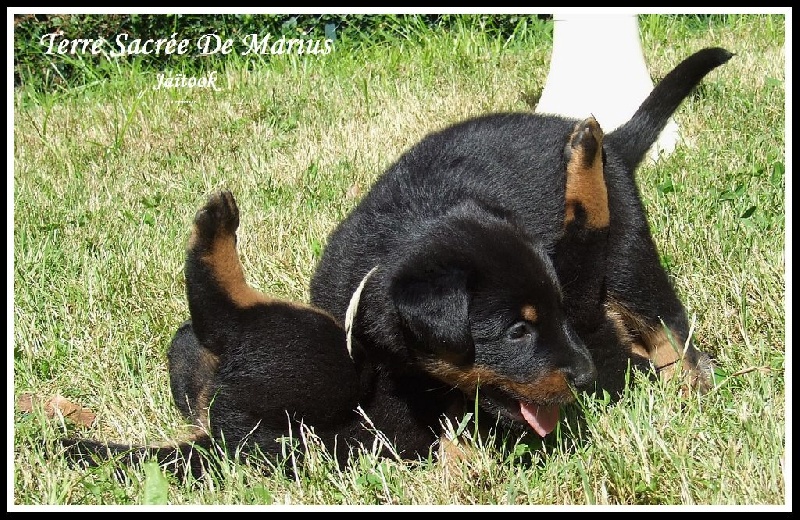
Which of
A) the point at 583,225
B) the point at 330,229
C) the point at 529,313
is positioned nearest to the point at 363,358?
the point at 529,313

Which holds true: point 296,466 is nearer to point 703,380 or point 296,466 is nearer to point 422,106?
point 703,380

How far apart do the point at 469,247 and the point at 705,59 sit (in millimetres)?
1762

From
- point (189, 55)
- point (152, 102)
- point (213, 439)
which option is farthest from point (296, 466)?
point (189, 55)

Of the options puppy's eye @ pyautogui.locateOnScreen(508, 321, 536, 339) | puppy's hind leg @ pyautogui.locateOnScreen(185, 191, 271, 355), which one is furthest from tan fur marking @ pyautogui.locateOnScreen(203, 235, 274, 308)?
puppy's eye @ pyautogui.locateOnScreen(508, 321, 536, 339)

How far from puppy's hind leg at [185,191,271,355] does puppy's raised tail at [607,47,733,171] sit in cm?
185

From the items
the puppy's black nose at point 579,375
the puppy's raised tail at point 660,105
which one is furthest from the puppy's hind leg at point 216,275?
the puppy's raised tail at point 660,105

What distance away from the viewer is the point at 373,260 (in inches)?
132

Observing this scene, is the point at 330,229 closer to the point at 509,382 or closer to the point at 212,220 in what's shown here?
the point at 212,220

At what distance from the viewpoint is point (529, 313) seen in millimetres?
2994

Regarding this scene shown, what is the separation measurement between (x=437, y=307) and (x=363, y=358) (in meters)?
0.52

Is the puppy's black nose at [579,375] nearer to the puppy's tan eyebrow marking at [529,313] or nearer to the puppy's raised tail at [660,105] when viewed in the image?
the puppy's tan eyebrow marking at [529,313]

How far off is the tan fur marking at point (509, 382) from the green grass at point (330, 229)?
0.41ft

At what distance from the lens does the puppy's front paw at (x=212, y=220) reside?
3117mm

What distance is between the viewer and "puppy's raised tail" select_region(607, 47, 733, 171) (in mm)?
4055
